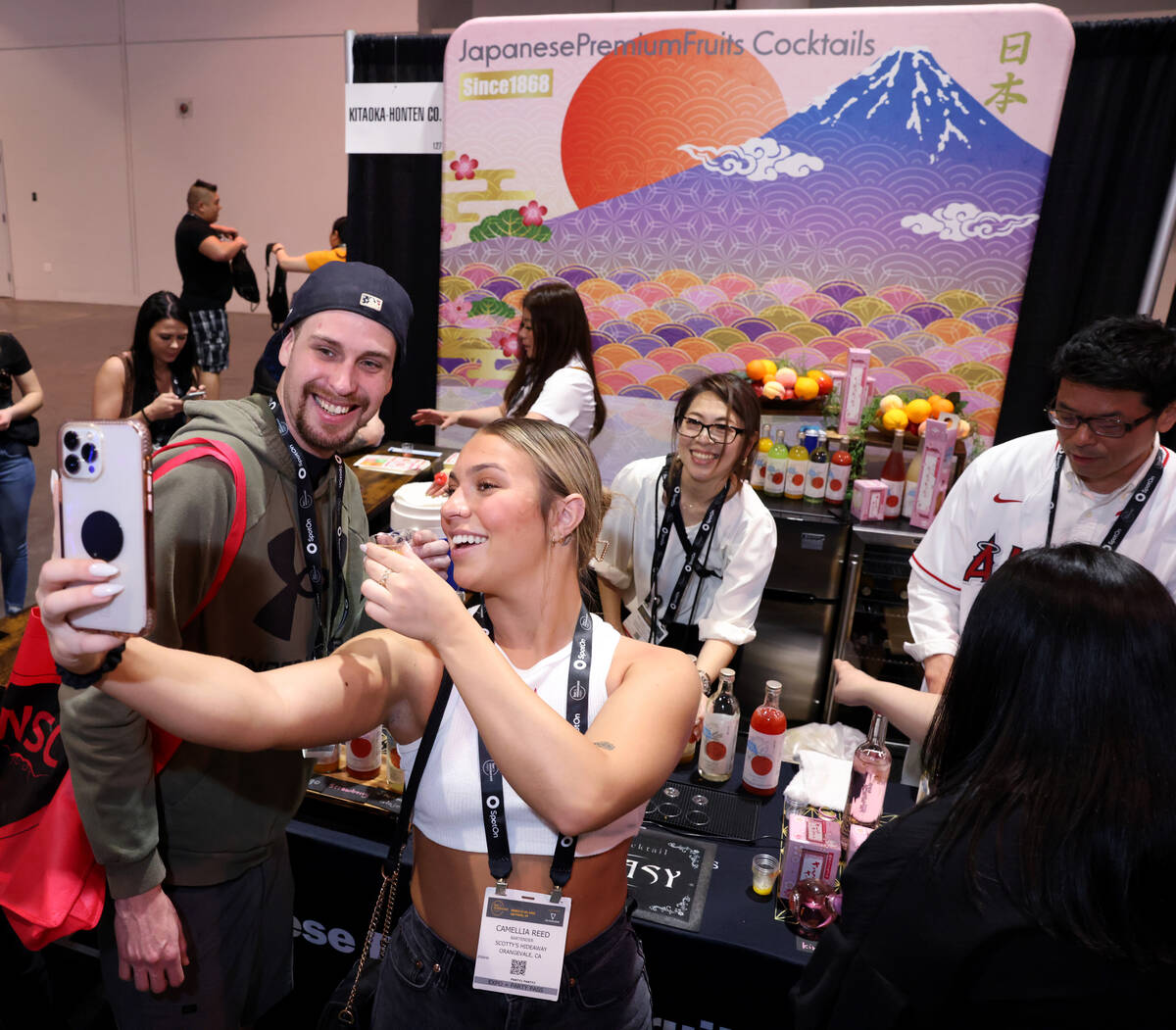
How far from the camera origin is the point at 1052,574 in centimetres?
112

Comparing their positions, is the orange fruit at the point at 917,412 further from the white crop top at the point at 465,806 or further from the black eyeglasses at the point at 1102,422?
the white crop top at the point at 465,806

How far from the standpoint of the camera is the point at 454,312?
4.86 meters

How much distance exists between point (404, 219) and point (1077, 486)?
4018 millimetres

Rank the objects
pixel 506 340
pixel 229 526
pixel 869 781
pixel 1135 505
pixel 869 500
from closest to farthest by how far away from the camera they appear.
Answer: pixel 229 526 → pixel 869 781 → pixel 1135 505 → pixel 869 500 → pixel 506 340

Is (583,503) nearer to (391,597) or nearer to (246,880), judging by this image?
(391,597)

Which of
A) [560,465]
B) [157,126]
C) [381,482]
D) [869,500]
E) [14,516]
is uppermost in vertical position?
[157,126]

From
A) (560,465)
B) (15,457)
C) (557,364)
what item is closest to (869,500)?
(557,364)

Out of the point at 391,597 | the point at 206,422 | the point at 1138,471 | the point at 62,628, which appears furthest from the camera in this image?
the point at 1138,471

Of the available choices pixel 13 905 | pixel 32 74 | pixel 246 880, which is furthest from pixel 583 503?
pixel 32 74

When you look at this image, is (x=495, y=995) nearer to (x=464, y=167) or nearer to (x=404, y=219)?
(x=464, y=167)

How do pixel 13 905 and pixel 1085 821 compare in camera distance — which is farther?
pixel 13 905

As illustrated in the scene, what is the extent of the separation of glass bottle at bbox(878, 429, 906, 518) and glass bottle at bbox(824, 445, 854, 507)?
0.55 feet

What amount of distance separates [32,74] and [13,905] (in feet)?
44.6

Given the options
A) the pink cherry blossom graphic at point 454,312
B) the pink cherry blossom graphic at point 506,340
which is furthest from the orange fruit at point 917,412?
the pink cherry blossom graphic at point 454,312
